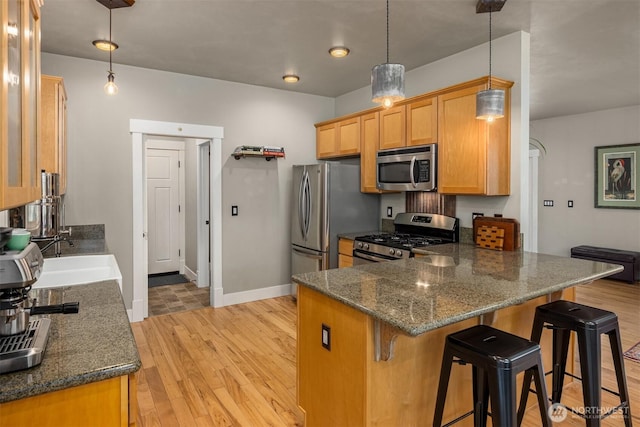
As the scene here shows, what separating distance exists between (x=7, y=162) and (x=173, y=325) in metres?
3.37

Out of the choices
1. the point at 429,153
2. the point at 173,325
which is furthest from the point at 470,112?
the point at 173,325

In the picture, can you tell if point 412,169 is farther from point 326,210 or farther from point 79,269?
point 79,269

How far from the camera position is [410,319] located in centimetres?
147

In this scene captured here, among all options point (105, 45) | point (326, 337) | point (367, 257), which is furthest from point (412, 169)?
point (105, 45)

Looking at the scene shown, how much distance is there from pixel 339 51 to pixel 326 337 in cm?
256

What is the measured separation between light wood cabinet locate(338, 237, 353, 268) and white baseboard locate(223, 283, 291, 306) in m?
1.03

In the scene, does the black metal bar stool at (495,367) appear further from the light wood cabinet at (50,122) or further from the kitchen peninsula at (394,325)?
the light wood cabinet at (50,122)

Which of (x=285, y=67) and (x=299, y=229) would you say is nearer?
(x=285, y=67)

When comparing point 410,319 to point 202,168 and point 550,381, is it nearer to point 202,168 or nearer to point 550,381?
point 550,381

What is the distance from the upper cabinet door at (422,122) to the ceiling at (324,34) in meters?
0.47

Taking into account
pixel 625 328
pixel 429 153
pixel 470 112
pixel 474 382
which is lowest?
pixel 625 328

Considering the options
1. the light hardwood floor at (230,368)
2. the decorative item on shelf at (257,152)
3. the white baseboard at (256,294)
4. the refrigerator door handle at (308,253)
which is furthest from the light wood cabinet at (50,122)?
the refrigerator door handle at (308,253)

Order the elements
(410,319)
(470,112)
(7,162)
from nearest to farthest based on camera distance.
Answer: (7,162)
(410,319)
(470,112)

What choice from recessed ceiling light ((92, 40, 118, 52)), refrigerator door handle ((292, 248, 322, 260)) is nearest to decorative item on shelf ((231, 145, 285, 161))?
refrigerator door handle ((292, 248, 322, 260))
